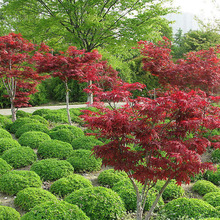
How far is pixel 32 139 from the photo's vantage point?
561 cm

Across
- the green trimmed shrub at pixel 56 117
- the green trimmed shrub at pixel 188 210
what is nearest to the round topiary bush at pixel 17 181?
the green trimmed shrub at pixel 188 210

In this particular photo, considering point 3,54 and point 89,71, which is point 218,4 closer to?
point 89,71

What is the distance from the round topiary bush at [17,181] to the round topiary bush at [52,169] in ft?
1.00

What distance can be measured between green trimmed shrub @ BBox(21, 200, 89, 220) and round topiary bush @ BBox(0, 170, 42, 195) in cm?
98

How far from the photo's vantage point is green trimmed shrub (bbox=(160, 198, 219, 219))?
10.5 ft

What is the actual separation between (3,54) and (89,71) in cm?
244

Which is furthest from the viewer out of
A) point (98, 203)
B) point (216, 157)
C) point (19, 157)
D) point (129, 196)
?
point (216, 157)

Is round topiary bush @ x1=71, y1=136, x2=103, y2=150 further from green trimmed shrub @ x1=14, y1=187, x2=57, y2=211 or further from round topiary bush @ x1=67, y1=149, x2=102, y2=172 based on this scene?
green trimmed shrub @ x1=14, y1=187, x2=57, y2=211

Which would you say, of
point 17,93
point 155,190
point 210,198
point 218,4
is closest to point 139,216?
point 155,190

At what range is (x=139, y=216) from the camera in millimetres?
3039

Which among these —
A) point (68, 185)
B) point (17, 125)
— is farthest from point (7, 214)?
point (17, 125)

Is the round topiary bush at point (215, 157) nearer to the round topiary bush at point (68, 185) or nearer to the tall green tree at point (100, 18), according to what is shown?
the round topiary bush at point (68, 185)

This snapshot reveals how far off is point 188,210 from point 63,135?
3.74 meters

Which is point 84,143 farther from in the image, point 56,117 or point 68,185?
point 56,117
